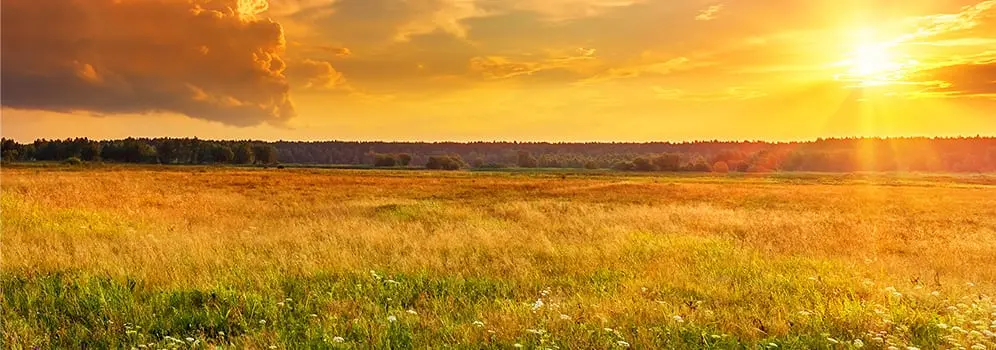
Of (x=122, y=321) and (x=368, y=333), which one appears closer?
(x=368, y=333)

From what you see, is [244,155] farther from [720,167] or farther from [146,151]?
[720,167]

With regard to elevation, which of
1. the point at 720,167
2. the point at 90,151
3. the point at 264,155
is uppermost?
the point at 90,151

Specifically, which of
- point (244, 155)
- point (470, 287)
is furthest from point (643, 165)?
point (470, 287)

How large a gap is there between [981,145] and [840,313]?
236 m

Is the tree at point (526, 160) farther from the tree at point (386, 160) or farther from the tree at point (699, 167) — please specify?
the tree at point (699, 167)

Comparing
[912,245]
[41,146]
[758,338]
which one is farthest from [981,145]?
[41,146]

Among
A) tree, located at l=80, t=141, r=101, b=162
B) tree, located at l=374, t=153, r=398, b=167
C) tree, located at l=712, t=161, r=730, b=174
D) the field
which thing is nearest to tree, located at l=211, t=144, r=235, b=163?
tree, located at l=80, t=141, r=101, b=162

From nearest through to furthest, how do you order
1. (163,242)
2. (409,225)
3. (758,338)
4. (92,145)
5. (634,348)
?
(634,348)
(758,338)
(163,242)
(409,225)
(92,145)

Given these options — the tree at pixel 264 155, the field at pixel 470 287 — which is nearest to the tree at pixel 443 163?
the tree at pixel 264 155

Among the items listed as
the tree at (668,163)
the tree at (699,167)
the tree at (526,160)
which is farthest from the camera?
the tree at (526,160)

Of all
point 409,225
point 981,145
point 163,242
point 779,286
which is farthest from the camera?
point 981,145

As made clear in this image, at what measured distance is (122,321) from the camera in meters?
6.73

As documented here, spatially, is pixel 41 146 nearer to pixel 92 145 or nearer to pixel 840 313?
pixel 92 145

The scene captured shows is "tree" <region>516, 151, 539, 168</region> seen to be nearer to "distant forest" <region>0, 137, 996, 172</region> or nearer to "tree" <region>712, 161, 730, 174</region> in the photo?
"distant forest" <region>0, 137, 996, 172</region>
